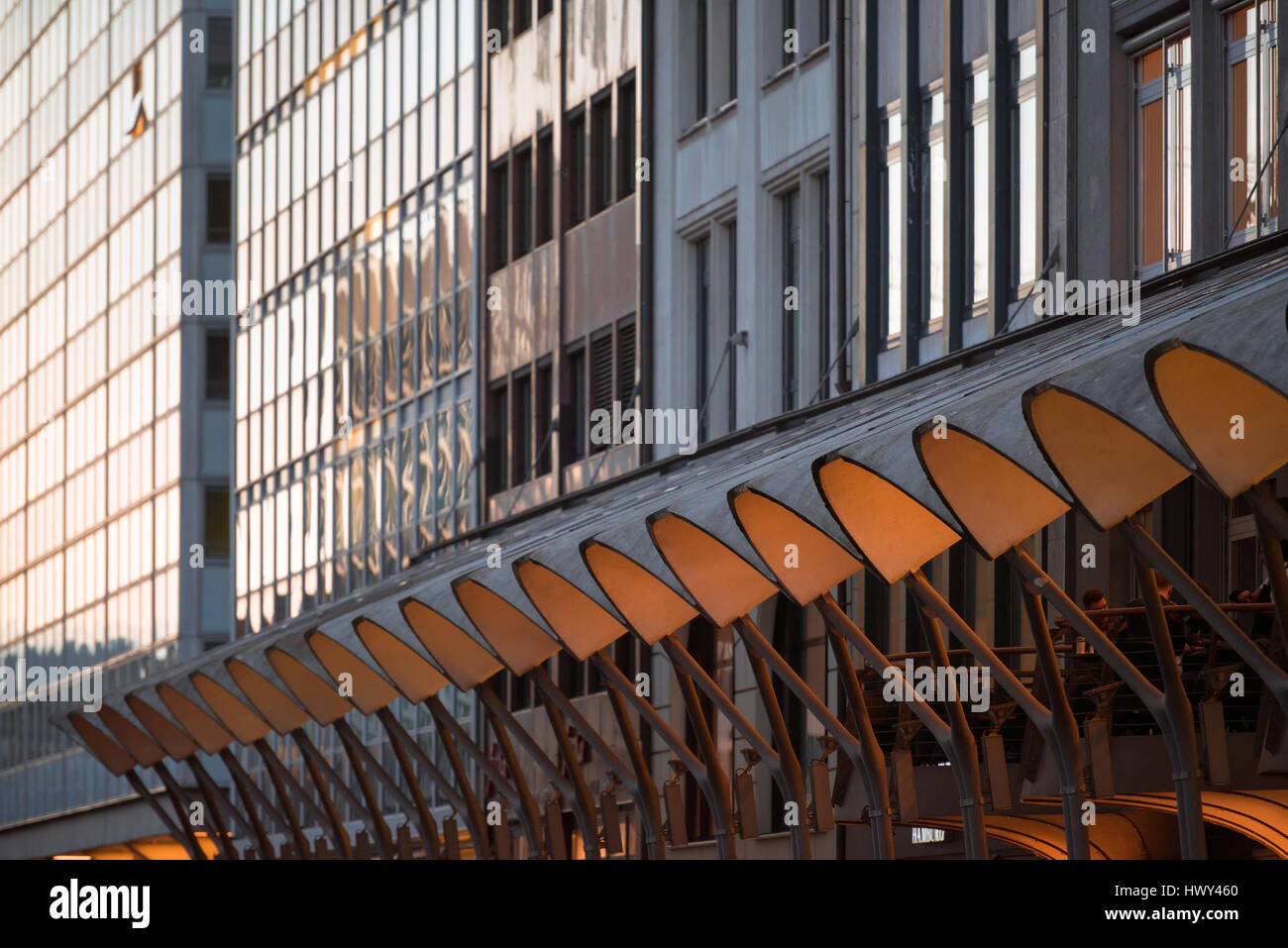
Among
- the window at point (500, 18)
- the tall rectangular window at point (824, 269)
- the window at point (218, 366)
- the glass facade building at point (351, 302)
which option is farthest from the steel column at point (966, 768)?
the window at point (218, 366)

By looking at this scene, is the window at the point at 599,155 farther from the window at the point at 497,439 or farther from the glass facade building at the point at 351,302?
the glass facade building at the point at 351,302

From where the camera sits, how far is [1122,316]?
23516mm

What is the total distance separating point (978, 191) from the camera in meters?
30.5

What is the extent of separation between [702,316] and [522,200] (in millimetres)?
8001

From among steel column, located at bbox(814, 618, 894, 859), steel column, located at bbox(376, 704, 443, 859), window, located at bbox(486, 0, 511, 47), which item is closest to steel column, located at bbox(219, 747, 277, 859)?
steel column, located at bbox(376, 704, 443, 859)

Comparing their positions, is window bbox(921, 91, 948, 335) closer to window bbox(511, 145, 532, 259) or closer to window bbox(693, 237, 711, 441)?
window bbox(693, 237, 711, 441)

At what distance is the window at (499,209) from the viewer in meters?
46.9

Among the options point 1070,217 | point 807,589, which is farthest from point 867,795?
point 1070,217

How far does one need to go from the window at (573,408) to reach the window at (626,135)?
9.96 ft

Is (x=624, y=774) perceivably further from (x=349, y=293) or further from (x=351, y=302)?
(x=349, y=293)

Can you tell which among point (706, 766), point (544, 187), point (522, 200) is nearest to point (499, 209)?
point (522, 200)

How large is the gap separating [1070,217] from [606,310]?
50.3ft

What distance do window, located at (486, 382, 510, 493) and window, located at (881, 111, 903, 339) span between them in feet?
48.8
